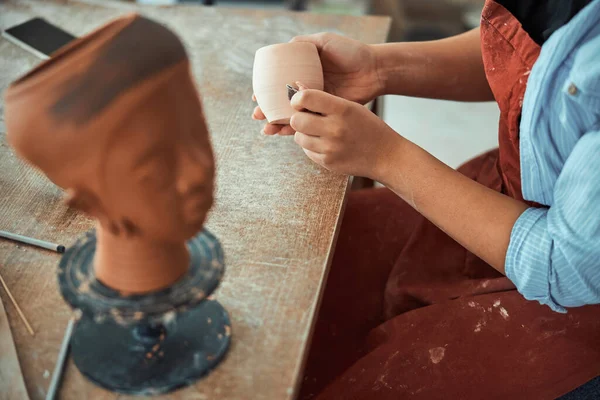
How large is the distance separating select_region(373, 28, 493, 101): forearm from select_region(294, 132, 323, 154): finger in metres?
0.30

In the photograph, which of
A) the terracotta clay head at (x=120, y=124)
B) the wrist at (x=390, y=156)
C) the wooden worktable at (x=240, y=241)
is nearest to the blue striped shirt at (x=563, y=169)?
the wrist at (x=390, y=156)

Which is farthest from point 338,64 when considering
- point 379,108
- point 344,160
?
point 379,108

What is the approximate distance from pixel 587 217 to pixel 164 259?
21.4 inches

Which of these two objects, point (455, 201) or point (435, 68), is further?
point (435, 68)

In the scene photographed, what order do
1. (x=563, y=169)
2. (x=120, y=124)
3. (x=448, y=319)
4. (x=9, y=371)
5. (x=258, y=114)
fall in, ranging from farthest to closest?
(x=258, y=114), (x=448, y=319), (x=563, y=169), (x=9, y=371), (x=120, y=124)

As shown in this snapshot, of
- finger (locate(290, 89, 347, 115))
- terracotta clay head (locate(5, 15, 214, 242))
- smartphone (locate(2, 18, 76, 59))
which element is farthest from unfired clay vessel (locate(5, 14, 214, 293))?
smartphone (locate(2, 18, 76, 59))

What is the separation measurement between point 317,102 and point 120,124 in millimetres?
409

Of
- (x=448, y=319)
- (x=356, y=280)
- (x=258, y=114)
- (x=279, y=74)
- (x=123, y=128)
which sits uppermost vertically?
(x=123, y=128)

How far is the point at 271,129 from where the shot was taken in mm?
1096

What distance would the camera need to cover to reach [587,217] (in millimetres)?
861

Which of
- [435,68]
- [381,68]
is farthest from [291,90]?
[435,68]

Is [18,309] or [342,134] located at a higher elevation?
[342,134]

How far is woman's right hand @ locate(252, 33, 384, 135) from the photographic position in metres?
1.21

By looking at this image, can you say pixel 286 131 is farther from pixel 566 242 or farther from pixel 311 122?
pixel 566 242
